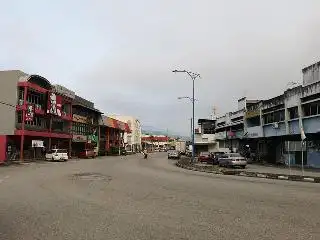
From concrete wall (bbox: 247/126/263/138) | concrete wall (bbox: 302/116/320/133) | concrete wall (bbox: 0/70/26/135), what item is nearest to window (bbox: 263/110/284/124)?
concrete wall (bbox: 247/126/263/138)

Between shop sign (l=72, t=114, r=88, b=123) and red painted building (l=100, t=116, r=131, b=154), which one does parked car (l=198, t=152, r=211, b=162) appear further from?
red painted building (l=100, t=116, r=131, b=154)

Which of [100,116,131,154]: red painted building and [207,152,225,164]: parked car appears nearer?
[207,152,225,164]: parked car

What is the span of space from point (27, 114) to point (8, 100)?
3.08m

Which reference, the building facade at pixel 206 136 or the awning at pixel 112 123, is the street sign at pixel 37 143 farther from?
the building facade at pixel 206 136

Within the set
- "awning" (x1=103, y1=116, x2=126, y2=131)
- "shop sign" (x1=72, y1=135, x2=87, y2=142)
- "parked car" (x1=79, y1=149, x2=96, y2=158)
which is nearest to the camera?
"parked car" (x1=79, y1=149, x2=96, y2=158)

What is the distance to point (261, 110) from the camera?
6053cm

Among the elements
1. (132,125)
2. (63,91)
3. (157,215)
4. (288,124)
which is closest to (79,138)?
(63,91)

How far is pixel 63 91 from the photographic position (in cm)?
7644

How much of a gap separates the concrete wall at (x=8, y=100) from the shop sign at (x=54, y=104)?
792 cm

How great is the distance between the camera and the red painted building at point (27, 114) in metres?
58.7

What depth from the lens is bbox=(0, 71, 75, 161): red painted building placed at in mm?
58656

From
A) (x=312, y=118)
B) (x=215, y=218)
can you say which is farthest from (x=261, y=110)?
(x=215, y=218)

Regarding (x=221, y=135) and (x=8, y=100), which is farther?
(x=221, y=135)

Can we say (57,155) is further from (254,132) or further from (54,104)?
(254,132)
